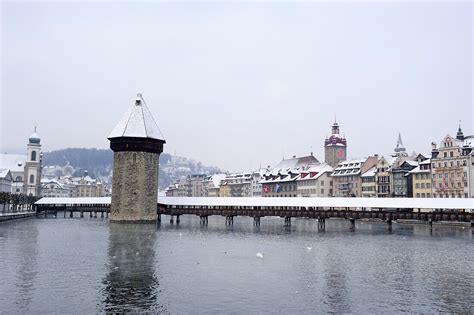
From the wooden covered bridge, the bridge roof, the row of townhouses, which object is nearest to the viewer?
the wooden covered bridge

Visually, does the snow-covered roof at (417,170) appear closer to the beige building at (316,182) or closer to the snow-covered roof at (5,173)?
the beige building at (316,182)

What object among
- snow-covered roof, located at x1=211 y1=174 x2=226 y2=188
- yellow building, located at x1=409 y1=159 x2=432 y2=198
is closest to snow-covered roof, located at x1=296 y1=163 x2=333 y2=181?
yellow building, located at x1=409 y1=159 x2=432 y2=198

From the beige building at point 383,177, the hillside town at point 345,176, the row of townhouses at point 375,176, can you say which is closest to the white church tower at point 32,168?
the hillside town at point 345,176

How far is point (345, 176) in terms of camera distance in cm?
8031

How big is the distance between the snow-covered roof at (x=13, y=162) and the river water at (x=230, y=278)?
2902 inches

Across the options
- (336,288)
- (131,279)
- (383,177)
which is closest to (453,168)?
(383,177)

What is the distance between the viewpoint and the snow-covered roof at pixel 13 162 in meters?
96.5

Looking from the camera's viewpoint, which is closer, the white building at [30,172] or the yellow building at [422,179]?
the yellow building at [422,179]

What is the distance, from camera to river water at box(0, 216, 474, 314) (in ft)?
45.1

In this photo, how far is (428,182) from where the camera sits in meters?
63.4

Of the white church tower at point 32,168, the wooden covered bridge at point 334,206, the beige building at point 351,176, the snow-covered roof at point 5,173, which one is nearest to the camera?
the wooden covered bridge at point 334,206

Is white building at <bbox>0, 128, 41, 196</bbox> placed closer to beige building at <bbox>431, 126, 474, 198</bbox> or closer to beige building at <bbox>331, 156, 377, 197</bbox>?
beige building at <bbox>331, 156, 377, 197</bbox>

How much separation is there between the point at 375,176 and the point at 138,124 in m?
39.8

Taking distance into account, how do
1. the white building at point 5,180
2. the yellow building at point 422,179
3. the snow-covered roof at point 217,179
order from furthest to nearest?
1. the snow-covered roof at point 217,179
2. the white building at point 5,180
3. the yellow building at point 422,179
